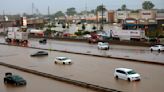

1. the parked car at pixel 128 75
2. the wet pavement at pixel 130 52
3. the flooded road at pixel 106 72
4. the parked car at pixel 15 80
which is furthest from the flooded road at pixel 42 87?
the wet pavement at pixel 130 52

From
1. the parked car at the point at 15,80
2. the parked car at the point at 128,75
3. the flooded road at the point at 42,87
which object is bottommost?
the flooded road at the point at 42,87

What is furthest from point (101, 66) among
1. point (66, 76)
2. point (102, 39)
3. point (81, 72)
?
point (102, 39)

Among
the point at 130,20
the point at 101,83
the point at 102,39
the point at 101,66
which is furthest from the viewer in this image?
the point at 130,20

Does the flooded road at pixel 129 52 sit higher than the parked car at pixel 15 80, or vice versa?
the flooded road at pixel 129 52

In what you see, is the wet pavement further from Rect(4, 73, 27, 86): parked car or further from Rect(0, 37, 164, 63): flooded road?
Rect(4, 73, 27, 86): parked car

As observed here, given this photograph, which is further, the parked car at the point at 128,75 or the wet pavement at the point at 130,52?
the wet pavement at the point at 130,52

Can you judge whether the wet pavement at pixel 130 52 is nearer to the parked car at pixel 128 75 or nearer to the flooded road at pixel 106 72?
the flooded road at pixel 106 72

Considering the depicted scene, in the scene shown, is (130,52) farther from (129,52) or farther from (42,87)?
(42,87)

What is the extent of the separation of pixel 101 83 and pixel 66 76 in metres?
2.98

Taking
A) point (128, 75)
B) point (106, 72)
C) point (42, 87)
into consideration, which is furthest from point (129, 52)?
point (42, 87)

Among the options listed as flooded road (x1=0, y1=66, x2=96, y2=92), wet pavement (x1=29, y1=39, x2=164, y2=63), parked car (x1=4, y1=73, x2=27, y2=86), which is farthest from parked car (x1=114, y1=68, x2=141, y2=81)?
wet pavement (x1=29, y1=39, x2=164, y2=63)

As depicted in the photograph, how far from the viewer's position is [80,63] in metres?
22.0

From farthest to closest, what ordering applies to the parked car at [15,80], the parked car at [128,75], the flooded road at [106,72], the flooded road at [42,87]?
the parked car at [15,80], the parked car at [128,75], the flooded road at [42,87], the flooded road at [106,72]

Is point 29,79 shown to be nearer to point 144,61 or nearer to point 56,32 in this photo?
point 144,61
